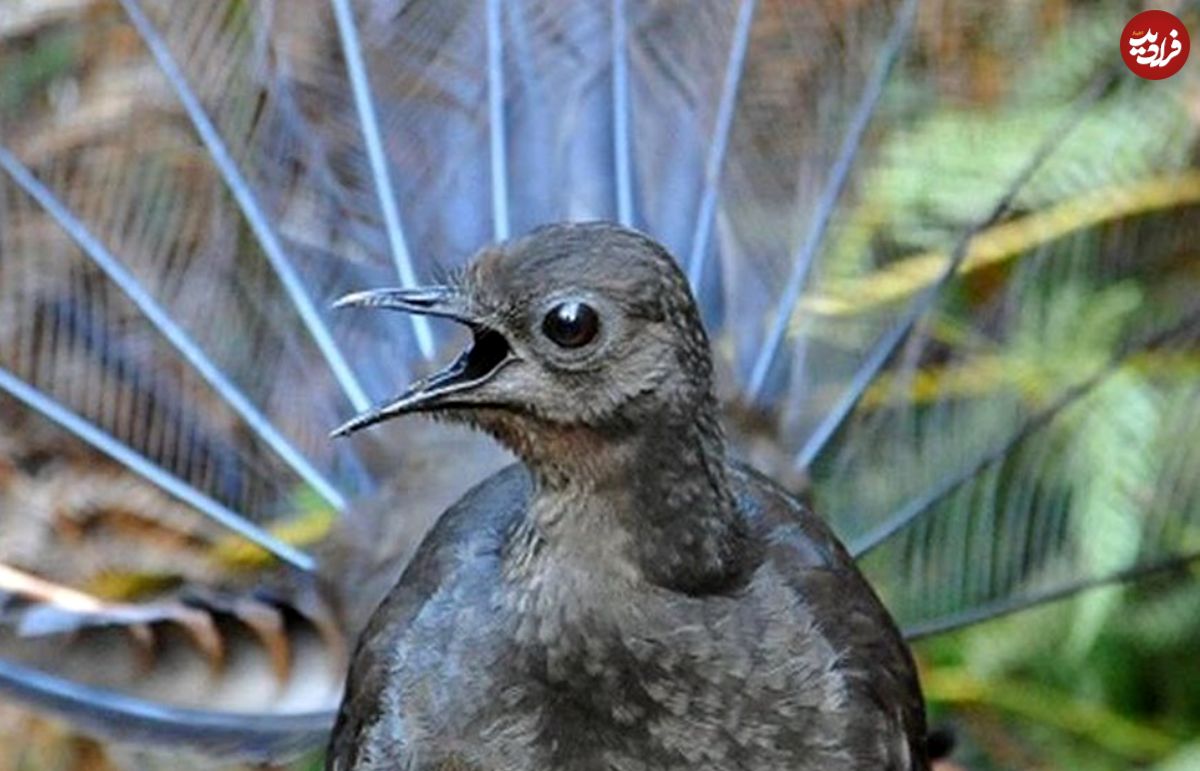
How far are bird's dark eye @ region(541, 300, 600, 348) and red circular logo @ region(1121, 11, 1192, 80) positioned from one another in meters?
1.32

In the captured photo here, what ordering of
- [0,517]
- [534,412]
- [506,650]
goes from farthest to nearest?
[0,517] → [506,650] → [534,412]

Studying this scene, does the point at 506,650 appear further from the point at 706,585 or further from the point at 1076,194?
the point at 1076,194

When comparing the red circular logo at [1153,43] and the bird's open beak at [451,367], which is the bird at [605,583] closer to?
the bird's open beak at [451,367]

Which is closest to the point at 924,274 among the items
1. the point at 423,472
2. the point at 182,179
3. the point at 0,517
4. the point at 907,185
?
the point at 907,185

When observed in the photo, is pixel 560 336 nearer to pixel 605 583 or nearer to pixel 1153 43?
pixel 605 583

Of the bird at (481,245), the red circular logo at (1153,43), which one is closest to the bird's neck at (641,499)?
the bird at (481,245)

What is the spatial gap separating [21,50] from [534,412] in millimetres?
1395

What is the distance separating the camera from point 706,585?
252 centimetres

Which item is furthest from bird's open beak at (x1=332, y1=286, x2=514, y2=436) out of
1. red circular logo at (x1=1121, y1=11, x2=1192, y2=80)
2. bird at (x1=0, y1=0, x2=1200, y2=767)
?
red circular logo at (x1=1121, y1=11, x2=1192, y2=80)

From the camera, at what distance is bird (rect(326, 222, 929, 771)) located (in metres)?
2.33

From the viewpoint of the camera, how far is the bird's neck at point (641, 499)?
93.9 inches

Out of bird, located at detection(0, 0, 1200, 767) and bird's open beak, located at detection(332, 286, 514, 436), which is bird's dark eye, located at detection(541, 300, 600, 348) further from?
bird, located at detection(0, 0, 1200, 767)

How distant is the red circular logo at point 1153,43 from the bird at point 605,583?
39.0 inches

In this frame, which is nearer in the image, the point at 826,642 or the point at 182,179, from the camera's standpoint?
the point at 826,642
